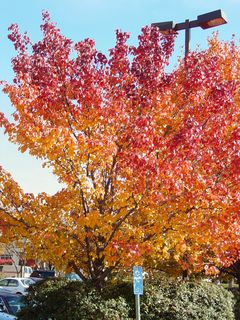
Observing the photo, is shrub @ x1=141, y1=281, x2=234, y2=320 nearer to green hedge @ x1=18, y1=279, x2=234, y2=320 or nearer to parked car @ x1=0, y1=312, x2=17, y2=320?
green hedge @ x1=18, y1=279, x2=234, y2=320

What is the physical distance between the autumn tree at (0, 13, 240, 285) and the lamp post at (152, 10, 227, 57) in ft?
3.38

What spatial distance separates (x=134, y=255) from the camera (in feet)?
27.3

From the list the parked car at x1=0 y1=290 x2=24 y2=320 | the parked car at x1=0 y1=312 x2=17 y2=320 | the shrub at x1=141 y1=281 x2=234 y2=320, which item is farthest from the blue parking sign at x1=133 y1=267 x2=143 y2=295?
the parked car at x1=0 y1=290 x2=24 y2=320

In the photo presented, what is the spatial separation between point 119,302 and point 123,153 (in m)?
2.86

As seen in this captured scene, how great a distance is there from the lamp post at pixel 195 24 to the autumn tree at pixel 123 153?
40.5 inches

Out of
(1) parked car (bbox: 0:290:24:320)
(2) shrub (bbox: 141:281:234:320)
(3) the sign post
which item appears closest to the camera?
(3) the sign post

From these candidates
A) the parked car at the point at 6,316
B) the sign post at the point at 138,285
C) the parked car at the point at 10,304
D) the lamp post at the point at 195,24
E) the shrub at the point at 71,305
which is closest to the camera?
the sign post at the point at 138,285

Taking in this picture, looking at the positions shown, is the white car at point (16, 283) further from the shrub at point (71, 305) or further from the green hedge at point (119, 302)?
the shrub at point (71, 305)

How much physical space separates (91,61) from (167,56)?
155 cm

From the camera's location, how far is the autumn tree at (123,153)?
333 inches

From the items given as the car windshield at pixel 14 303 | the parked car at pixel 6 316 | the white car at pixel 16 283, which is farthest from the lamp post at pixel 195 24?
the white car at pixel 16 283

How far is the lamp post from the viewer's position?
10.5 meters

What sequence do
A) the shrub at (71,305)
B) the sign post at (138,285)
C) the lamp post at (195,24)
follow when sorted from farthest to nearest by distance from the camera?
1. the lamp post at (195,24)
2. the shrub at (71,305)
3. the sign post at (138,285)

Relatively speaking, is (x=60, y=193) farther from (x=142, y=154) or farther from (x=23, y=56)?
(x=23, y=56)
